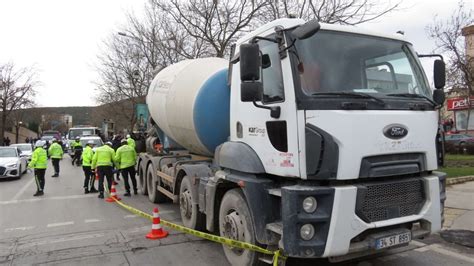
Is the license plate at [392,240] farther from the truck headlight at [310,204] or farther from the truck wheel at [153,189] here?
the truck wheel at [153,189]

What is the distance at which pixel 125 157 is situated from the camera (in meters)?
11.9

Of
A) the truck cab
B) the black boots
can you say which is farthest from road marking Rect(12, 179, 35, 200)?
the truck cab

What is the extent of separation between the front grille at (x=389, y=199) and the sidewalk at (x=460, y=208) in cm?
307

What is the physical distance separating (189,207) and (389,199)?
3599 mm

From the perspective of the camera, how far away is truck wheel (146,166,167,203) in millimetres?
9992

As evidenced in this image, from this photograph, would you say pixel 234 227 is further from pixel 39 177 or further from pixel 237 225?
pixel 39 177

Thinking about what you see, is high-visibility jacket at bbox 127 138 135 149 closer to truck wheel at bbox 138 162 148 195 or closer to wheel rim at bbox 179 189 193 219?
truck wheel at bbox 138 162 148 195

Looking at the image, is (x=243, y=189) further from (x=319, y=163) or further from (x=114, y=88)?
(x=114, y=88)

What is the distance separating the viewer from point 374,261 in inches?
213

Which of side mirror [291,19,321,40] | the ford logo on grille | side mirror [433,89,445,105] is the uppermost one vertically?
side mirror [291,19,321,40]

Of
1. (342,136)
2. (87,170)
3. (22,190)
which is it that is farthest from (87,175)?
(342,136)

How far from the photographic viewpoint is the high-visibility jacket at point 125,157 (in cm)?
1184

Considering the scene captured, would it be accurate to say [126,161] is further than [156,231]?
Yes

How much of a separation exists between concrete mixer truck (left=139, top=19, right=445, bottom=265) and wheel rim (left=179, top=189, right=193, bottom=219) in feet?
5.26
